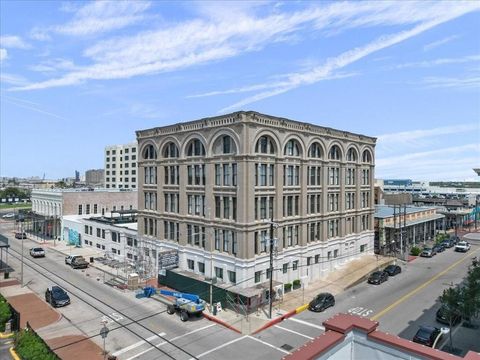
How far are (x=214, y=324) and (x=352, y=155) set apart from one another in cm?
3227

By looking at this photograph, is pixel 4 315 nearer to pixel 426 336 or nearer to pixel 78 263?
pixel 78 263

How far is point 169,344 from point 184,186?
2001 centimetres

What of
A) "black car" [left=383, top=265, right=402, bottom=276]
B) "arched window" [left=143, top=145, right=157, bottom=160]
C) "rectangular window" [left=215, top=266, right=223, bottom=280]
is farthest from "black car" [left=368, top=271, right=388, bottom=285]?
"arched window" [left=143, top=145, right=157, bottom=160]

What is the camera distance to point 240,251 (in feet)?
120

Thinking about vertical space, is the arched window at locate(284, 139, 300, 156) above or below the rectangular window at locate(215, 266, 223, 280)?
above

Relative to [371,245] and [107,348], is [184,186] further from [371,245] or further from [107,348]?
[371,245]

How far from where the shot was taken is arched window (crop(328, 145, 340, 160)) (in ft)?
158

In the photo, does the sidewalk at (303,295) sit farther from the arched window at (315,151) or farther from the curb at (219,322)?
the arched window at (315,151)

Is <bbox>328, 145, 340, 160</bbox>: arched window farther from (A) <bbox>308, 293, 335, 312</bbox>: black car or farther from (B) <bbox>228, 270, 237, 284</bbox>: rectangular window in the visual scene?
(B) <bbox>228, 270, 237, 284</bbox>: rectangular window

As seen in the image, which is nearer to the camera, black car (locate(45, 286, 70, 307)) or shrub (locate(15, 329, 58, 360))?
shrub (locate(15, 329, 58, 360))

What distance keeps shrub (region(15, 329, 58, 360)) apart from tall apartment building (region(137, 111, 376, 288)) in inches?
736

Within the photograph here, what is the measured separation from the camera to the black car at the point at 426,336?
86.0 ft

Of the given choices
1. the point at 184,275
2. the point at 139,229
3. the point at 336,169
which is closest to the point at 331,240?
the point at 336,169

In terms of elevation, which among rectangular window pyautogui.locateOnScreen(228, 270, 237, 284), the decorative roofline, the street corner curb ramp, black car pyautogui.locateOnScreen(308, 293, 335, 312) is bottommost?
the street corner curb ramp
